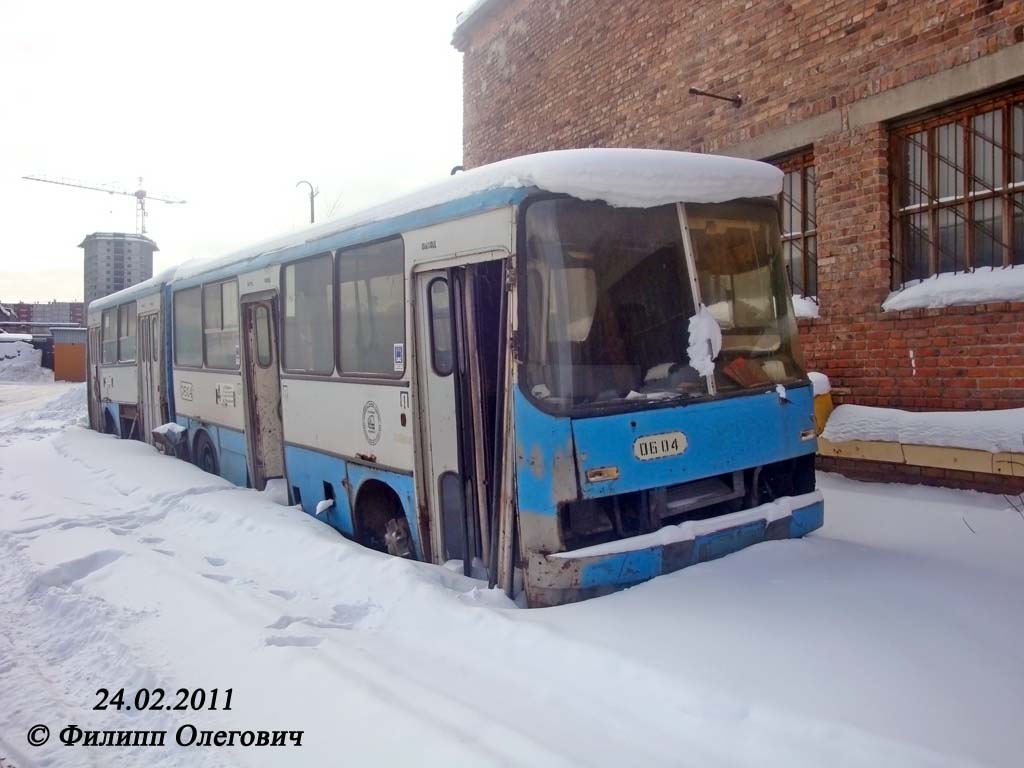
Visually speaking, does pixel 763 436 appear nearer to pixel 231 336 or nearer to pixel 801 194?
pixel 801 194

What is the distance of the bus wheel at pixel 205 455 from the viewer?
967 centimetres

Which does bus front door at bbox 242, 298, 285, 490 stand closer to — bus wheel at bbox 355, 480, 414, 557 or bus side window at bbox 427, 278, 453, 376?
bus wheel at bbox 355, 480, 414, 557

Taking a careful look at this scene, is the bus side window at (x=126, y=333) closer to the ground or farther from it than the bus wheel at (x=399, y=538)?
farther from it

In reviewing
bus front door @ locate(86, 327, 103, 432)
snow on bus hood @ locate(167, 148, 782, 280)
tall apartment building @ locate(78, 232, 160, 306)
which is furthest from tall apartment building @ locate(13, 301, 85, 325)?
snow on bus hood @ locate(167, 148, 782, 280)

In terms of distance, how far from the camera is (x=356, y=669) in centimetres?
371

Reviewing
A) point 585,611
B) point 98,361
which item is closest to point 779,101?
point 585,611

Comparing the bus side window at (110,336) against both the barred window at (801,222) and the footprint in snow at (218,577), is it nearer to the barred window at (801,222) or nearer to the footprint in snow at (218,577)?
the footprint in snow at (218,577)

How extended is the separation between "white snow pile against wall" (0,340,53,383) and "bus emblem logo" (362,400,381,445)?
40.3 metres

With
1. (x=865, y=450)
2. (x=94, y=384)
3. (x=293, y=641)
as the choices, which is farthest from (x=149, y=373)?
(x=865, y=450)

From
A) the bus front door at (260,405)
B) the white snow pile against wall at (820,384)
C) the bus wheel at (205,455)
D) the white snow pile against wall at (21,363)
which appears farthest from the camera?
the white snow pile against wall at (21,363)

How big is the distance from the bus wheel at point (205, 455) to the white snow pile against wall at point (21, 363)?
35.1 meters

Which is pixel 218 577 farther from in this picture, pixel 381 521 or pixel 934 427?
pixel 934 427

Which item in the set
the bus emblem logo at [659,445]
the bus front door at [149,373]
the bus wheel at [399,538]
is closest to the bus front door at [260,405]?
the bus wheel at [399,538]

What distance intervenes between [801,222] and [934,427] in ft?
9.14
